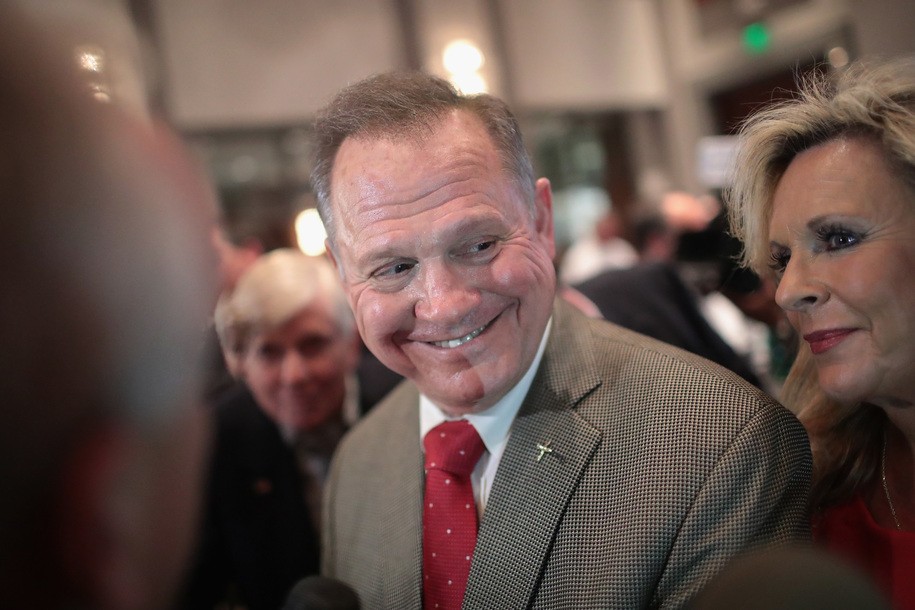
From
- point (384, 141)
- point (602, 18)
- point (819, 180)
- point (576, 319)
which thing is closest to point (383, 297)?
point (384, 141)

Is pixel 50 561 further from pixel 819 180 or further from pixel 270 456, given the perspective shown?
pixel 270 456

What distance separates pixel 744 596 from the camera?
→ 49cm

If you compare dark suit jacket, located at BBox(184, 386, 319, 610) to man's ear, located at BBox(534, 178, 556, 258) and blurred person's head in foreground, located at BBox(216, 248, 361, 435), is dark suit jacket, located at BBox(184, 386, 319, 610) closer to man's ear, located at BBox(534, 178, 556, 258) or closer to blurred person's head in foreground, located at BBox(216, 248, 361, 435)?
blurred person's head in foreground, located at BBox(216, 248, 361, 435)

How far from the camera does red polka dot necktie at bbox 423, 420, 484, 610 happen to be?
1.36 meters

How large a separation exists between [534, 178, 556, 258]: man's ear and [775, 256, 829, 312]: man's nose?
1.40 ft

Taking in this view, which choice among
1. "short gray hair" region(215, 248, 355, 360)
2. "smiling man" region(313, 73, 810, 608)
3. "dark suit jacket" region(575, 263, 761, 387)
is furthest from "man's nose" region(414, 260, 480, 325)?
"dark suit jacket" region(575, 263, 761, 387)

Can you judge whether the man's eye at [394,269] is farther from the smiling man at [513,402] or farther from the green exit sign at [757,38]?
the green exit sign at [757,38]

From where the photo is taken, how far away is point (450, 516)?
55.6 inches

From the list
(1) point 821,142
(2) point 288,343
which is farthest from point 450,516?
(2) point 288,343

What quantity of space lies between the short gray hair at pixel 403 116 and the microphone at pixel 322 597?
0.68 meters

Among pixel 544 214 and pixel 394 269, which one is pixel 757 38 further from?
pixel 394 269

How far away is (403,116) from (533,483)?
65 cm

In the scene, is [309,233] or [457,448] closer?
[457,448]

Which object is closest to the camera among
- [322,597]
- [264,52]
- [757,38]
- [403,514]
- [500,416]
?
[322,597]
